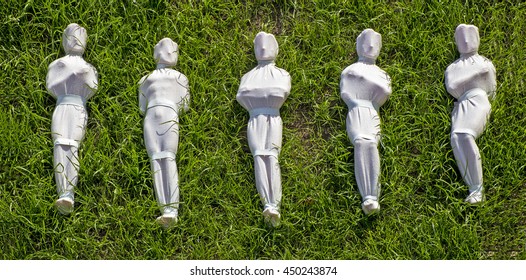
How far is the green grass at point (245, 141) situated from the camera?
243 cm

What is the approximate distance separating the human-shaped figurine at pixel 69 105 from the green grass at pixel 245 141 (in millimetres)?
38

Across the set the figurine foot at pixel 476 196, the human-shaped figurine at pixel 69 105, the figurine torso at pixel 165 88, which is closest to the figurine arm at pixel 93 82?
the human-shaped figurine at pixel 69 105

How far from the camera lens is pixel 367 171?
243cm

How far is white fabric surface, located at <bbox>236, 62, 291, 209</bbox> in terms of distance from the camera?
95.9 inches

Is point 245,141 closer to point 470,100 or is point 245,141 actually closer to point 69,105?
point 69,105

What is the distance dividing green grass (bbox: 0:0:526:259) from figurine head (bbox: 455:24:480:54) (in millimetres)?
48

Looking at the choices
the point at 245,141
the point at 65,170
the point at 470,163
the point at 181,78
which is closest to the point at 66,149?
the point at 65,170

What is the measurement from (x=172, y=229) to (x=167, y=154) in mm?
231

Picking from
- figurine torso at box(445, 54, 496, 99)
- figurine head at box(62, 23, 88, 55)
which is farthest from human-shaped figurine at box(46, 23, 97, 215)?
figurine torso at box(445, 54, 496, 99)

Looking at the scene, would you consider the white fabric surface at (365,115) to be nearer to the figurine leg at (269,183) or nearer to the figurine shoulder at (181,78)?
the figurine leg at (269,183)

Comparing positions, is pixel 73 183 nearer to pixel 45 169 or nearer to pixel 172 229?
pixel 45 169

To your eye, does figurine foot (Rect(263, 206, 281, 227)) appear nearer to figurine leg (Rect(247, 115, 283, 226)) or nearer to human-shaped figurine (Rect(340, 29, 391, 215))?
figurine leg (Rect(247, 115, 283, 226))
